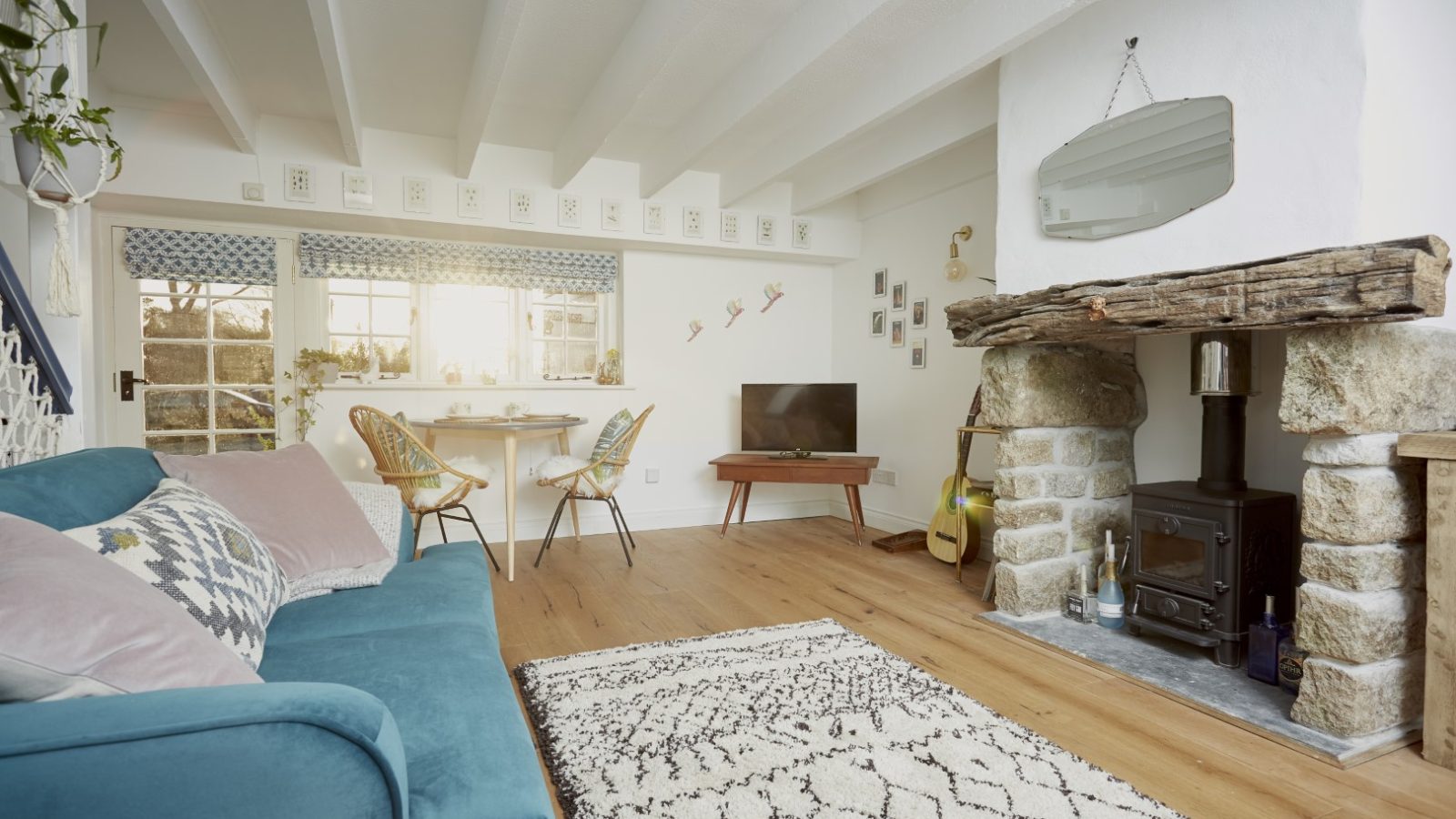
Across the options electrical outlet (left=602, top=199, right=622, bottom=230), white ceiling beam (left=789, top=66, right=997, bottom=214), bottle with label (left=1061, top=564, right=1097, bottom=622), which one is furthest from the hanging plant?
bottle with label (left=1061, top=564, right=1097, bottom=622)

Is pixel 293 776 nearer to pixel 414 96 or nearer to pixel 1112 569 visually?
pixel 1112 569

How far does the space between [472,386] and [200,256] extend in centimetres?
166

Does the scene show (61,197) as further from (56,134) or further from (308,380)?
(308,380)

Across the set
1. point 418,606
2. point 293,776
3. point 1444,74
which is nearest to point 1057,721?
point 418,606

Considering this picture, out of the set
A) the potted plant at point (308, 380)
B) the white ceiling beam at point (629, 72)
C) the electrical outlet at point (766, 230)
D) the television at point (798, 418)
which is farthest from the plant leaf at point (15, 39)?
the electrical outlet at point (766, 230)

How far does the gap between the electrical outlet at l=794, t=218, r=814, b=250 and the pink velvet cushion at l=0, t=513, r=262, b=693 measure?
476 centimetres

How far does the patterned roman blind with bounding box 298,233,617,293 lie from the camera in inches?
176

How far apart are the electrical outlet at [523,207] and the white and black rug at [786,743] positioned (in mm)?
2929

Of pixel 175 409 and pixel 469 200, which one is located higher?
pixel 469 200

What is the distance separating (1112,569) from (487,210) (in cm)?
388

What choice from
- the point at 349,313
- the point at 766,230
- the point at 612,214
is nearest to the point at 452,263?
the point at 349,313

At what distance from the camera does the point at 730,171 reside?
498cm

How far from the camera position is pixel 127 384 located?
4.18m

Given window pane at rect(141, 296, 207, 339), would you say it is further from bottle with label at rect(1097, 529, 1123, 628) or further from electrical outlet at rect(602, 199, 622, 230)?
bottle with label at rect(1097, 529, 1123, 628)
